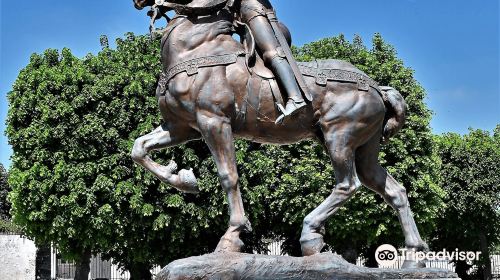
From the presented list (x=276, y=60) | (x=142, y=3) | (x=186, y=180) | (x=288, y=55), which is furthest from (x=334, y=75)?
(x=142, y=3)

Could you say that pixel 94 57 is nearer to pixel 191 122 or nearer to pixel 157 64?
pixel 157 64

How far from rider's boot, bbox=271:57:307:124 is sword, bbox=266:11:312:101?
7 centimetres

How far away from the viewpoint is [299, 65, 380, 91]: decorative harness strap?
300 inches

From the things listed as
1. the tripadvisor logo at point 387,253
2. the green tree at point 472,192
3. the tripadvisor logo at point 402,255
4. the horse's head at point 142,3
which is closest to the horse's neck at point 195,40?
the horse's head at point 142,3

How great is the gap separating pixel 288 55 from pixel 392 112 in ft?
5.01

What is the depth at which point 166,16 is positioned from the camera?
8016mm

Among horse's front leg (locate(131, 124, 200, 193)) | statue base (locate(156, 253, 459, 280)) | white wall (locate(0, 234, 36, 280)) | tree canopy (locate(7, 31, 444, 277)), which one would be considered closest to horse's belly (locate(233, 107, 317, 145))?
horse's front leg (locate(131, 124, 200, 193))

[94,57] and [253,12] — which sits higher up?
[94,57]


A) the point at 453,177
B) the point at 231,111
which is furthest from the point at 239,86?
the point at 453,177

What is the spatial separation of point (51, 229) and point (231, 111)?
63.1 ft

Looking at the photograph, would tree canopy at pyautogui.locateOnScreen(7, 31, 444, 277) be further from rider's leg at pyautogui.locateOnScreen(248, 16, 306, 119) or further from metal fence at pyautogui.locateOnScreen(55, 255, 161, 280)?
metal fence at pyautogui.locateOnScreen(55, 255, 161, 280)

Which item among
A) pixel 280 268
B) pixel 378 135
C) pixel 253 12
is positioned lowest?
pixel 280 268

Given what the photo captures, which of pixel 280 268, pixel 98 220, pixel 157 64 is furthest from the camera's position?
pixel 157 64

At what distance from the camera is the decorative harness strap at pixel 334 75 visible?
7621 mm
